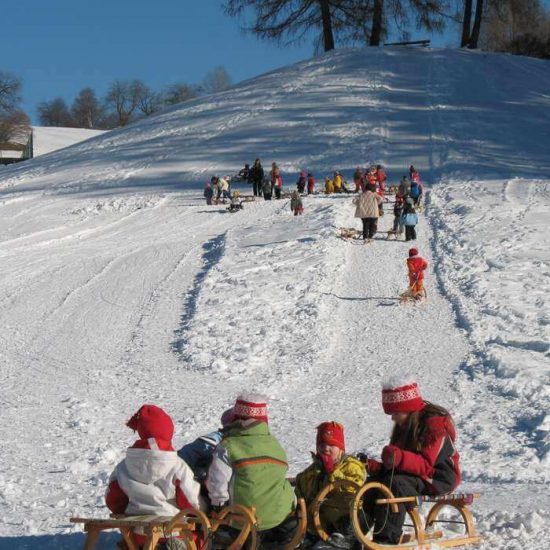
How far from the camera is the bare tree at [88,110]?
106 meters

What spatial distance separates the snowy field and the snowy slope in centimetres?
4206

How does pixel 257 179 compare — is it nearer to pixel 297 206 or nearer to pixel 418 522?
pixel 297 206

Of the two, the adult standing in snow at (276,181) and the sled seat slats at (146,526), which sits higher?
the adult standing in snow at (276,181)

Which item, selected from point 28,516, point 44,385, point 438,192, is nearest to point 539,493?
point 28,516

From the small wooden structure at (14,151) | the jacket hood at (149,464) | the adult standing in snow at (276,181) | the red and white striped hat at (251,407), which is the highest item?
the small wooden structure at (14,151)

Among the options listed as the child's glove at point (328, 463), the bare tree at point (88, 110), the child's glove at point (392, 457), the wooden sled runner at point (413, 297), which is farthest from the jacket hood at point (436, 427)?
the bare tree at point (88, 110)

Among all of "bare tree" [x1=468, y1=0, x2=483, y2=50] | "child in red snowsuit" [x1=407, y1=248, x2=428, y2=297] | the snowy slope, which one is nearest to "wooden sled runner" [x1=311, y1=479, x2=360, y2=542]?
"child in red snowsuit" [x1=407, y1=248, x2=428, y2=297]

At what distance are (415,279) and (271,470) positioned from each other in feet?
28.4

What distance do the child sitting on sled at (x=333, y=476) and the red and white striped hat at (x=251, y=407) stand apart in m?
0.46

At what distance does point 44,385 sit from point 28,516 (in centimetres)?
423

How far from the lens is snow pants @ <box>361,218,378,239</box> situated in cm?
1784

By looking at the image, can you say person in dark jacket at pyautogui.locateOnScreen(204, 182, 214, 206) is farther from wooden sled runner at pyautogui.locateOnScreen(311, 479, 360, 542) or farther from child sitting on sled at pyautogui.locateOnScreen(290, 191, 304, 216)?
wooden sled runner at pyautogui.locateOnScreen(311, 479, 360, 542)

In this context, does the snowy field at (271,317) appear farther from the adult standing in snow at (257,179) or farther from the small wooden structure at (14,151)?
the small wooden structure at (14,151)

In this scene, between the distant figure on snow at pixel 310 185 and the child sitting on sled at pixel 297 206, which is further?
the distant figure on snow at pixel 310 185
